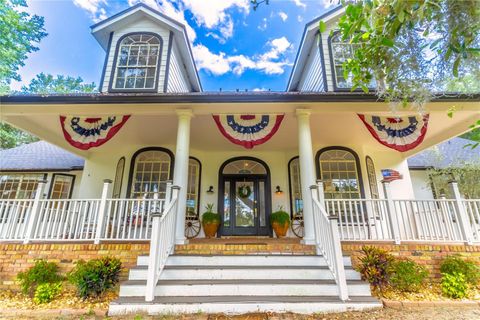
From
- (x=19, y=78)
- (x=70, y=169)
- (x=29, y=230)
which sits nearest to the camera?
(x=29, y=230)

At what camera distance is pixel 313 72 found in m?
8.68

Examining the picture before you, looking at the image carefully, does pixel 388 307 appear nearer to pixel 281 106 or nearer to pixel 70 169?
pixel 281 106

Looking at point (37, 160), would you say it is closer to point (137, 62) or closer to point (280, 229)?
point (137, 62)

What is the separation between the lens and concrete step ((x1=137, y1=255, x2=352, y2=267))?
4.12 m

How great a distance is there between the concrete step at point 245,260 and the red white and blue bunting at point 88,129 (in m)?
2.80

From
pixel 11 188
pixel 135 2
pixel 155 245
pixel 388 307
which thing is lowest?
pixel 388 307

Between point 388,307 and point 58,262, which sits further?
point 58,262

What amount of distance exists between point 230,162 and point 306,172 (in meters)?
3.71

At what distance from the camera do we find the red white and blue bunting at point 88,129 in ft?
17.2

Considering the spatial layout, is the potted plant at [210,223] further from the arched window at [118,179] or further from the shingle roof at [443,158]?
the shingle roof at [443,158]

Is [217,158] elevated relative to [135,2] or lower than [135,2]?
lower

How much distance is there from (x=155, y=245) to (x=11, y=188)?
9.43 m

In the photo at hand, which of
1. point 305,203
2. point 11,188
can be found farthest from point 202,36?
point 305,203

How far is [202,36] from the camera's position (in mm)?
13570
